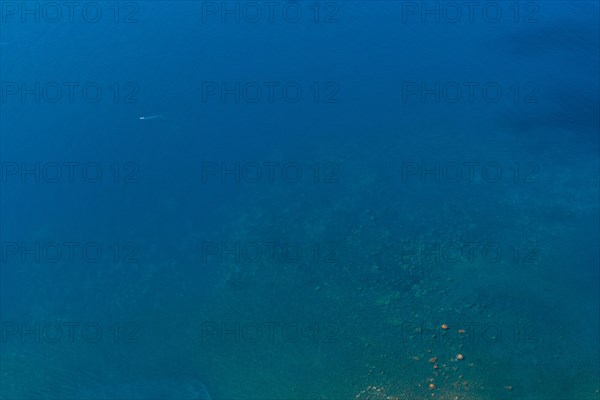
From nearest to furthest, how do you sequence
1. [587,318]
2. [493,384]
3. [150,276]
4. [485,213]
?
[493,384]
[587,318]
[150,276]
[485,213]

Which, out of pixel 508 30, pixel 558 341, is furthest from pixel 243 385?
pixel 508 30

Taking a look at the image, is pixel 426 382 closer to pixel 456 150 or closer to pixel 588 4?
pixel 456 150

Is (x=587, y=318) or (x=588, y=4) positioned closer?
(x=587, y=318)

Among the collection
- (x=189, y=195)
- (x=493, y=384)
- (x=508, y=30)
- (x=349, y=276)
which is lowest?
(x=493, y=384)

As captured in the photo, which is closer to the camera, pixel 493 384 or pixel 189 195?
pixel 493 384

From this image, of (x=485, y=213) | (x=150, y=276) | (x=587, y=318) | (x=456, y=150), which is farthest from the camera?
(x=456, y=150)

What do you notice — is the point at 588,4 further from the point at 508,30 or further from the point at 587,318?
the point at 587,318

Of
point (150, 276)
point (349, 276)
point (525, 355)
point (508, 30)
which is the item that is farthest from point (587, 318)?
point (508, 30)

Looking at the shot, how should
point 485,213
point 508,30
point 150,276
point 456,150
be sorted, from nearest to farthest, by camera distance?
point 150,276
point 485,213
point 456,150
point 508,30

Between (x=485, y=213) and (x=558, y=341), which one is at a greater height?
(x=485, y=213)
